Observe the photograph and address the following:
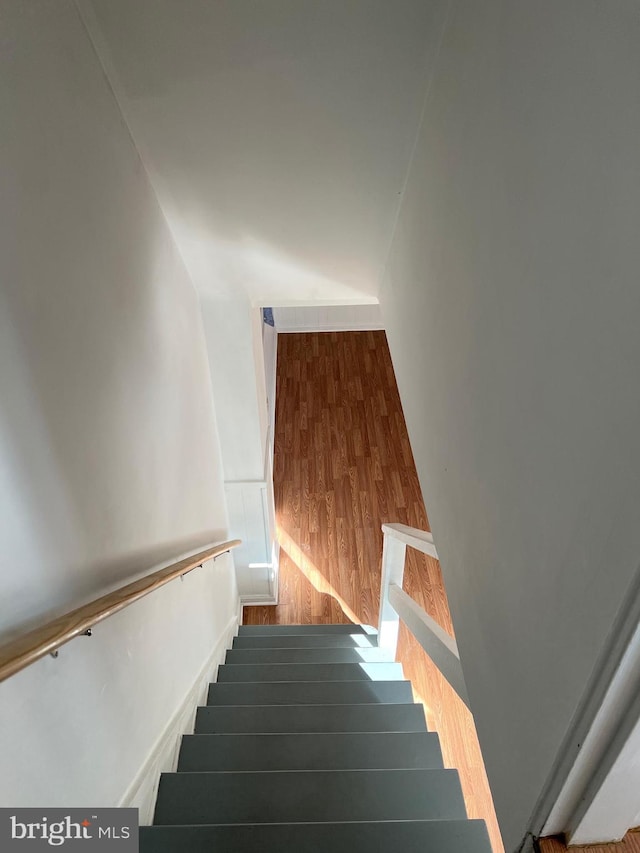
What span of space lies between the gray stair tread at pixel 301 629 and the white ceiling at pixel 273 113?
2439 millimetres

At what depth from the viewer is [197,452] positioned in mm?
2705

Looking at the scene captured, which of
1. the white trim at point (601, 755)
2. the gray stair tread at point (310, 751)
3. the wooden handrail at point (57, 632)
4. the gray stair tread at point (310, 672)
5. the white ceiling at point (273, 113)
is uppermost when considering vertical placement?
the white ceiling at point (273, 113)

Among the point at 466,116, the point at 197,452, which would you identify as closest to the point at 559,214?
the point at 466,116

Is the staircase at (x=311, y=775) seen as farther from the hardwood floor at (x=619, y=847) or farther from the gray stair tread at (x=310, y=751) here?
the hardwood floor at (x=619, y=847)

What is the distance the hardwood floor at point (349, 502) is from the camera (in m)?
3.35

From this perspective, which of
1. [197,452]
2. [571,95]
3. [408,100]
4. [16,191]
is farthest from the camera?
[197,452]

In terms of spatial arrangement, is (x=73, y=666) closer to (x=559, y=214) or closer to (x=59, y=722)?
(x=59, y=722)

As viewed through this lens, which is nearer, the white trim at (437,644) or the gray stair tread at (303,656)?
the white trim at (437,644)

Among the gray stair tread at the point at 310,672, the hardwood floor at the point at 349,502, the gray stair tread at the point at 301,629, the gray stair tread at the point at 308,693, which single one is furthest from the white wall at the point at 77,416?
the hardwood floor at the point at 349,502

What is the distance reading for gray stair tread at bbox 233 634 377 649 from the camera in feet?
10.8

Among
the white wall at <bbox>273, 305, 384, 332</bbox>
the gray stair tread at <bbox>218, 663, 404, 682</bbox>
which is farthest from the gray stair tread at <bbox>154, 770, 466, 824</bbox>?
the white wall at <bbox>273, 305, 384, 332</bbox>

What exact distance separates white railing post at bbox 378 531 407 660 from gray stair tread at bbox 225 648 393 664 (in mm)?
82

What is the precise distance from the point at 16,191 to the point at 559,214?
95cm

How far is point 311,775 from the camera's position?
68.7 inches
